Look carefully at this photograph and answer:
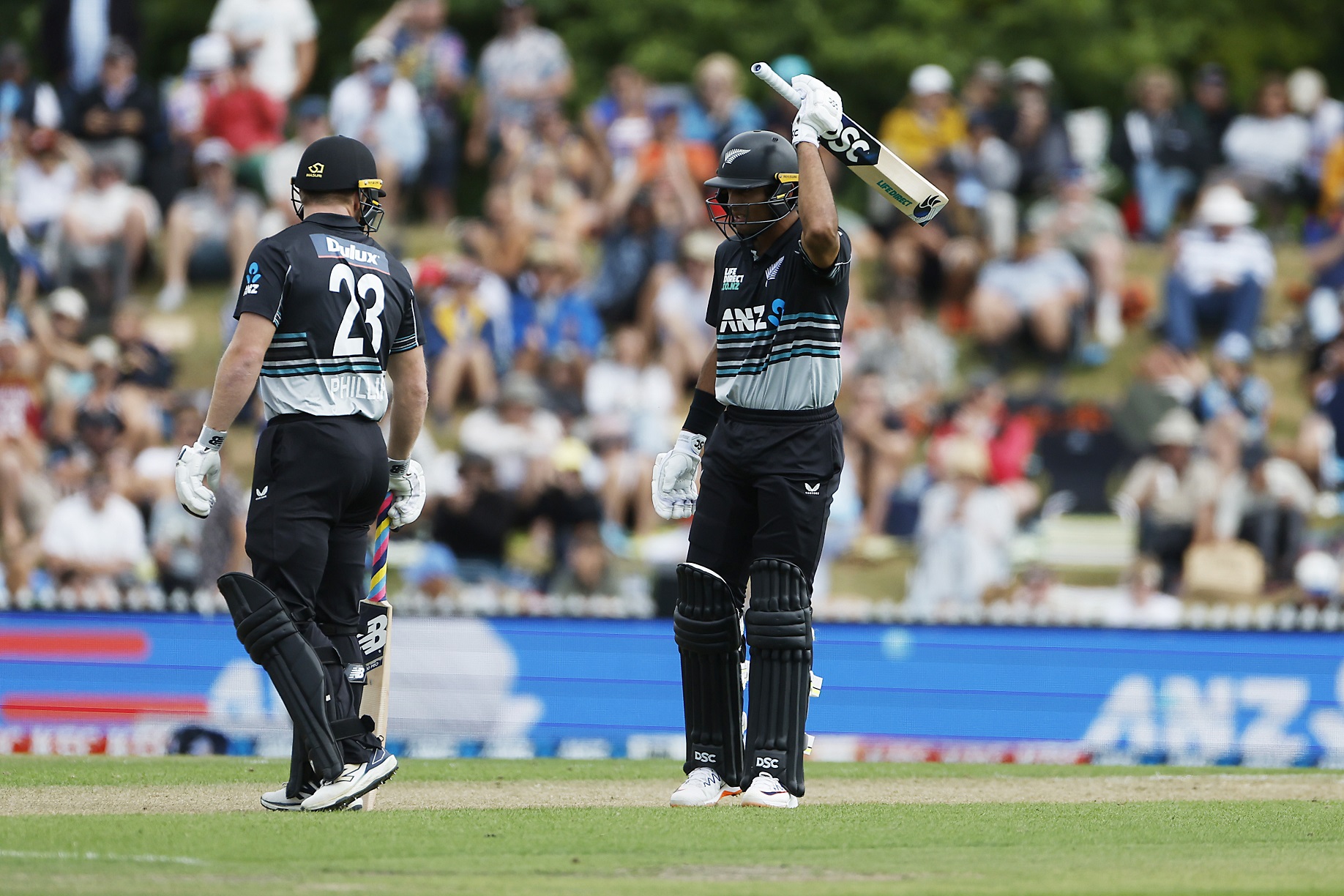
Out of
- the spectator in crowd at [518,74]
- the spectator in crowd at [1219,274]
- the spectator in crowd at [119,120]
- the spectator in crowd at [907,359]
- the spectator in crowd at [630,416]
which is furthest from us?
the spectator in crowd at [518,74]

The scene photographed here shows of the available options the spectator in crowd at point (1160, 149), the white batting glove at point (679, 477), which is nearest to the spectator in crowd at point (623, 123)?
the spectator in crowd at point (1160, 149)

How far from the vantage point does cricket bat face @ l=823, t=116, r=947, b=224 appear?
281 inches

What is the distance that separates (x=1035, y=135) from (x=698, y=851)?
1304cm

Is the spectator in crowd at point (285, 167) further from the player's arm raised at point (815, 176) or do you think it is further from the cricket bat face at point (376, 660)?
the player's arm raised at point (815, 176)

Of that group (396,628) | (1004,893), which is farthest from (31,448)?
(1004,893)

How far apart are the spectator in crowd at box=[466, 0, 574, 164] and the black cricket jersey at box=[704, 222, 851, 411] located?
40.1ft

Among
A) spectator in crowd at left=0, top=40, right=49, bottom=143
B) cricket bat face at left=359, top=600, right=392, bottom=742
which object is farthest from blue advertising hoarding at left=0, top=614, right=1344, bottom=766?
spectator in crowd at left=0, top=40, right=49, bottom=143

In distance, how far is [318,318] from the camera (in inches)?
271

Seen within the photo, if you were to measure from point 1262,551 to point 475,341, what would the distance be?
6886 millimetres

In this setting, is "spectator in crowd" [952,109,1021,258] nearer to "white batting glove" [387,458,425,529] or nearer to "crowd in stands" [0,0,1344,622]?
"crowd in stands" [0,0,1344,622]

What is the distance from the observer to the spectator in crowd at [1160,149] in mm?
18250

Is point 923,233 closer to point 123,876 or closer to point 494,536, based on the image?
point 494,536

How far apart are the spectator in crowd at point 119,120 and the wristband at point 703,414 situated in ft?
41.3

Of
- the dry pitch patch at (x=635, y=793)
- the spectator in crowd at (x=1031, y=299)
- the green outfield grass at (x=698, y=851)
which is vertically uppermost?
the spectator in crowd at (x=1031, y=299)
